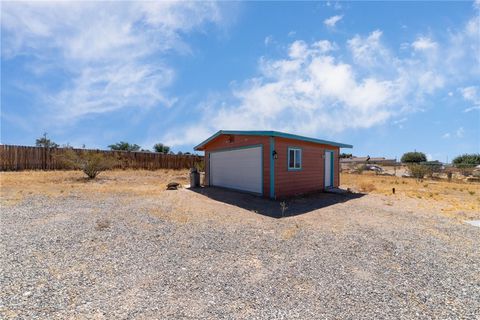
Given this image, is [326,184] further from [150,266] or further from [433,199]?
[150,266]

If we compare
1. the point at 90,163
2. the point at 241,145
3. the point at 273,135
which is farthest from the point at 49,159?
the point at 273,135

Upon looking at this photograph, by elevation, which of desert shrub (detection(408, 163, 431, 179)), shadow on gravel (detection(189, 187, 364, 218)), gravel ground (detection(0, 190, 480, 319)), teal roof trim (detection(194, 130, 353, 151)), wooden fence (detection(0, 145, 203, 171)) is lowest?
A: gravel ground (detection(0, 190, 480, 319))

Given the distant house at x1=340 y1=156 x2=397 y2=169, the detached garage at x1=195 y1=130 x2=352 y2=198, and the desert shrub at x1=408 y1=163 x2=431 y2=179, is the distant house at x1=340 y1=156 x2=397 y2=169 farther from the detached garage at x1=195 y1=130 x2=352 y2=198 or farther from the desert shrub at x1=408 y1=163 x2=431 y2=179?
the detached garage at x1=195 y1=130 x2=352 y2=198

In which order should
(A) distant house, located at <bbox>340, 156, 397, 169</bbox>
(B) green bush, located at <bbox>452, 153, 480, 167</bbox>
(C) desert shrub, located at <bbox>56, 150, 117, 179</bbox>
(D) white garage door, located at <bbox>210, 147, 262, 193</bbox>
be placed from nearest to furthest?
(D) white garage door, located at <bbox>210, 147, 262, 193</bbox> → (C) desert shrub, located at <bbox>56, 150, 117, 179</bbox> → (A) distant house, located at <bbox>340, 156, 397, 169</bbox> → (B) green bush, located at <bbox>452, 153, 480, 167</bbox>

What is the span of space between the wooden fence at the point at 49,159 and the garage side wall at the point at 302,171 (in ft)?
47.1

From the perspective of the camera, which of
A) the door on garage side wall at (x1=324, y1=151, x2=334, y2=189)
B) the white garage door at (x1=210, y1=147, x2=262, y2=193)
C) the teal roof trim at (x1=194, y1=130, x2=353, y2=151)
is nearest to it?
the teal roof trim at (x1=194, y1=130, x2=353, y2=151)

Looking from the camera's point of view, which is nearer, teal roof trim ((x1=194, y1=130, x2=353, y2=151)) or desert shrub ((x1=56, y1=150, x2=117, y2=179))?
teal roof trim ((x1=194, y1=130, x2=353, y2=151))

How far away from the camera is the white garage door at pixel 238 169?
31.8 ft

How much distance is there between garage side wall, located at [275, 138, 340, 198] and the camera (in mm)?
9336

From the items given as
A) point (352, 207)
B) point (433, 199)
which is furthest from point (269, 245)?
point (433, 199)

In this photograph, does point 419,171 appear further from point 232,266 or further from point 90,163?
point 90,163

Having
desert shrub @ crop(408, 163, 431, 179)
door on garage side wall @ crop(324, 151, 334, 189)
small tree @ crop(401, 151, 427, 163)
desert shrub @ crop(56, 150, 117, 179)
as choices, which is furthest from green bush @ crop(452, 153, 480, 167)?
desert shrub @ crop(56, 150, 117, 179)

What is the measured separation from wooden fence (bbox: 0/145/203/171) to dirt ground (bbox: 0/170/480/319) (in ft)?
39.2

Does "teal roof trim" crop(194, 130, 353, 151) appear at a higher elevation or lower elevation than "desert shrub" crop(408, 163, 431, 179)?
higher
